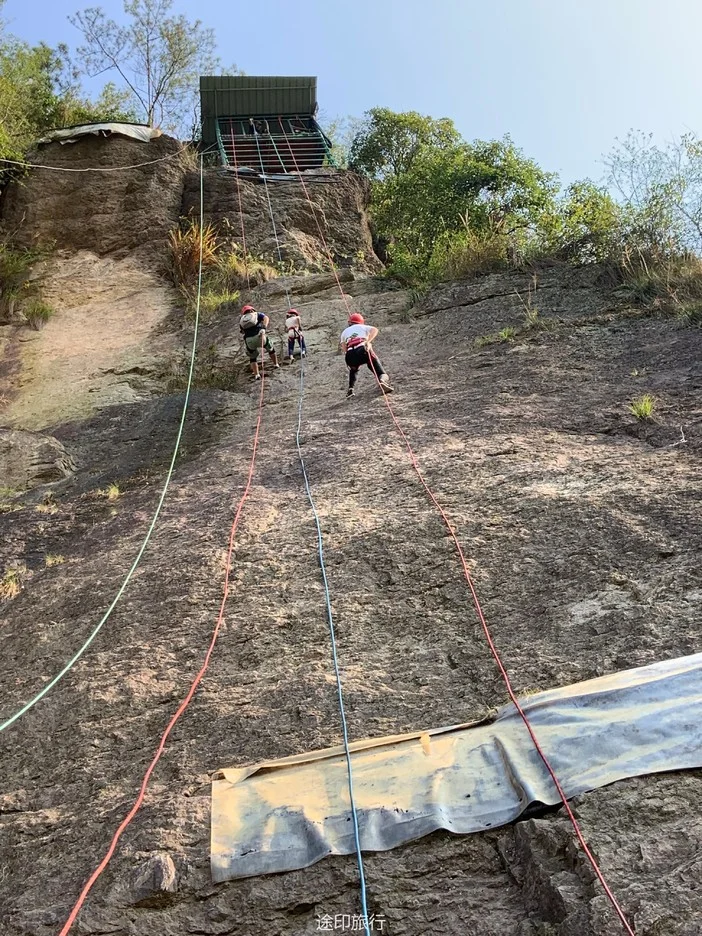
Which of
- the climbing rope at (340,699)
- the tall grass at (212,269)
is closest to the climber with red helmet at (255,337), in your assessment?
the tall grass at (212,269)

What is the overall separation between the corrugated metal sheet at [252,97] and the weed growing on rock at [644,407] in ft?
48.5

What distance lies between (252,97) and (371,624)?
57.9 feet

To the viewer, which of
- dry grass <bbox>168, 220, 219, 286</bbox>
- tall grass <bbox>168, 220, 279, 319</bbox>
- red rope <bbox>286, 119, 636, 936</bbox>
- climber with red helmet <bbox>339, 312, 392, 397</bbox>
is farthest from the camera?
dry grass <bbox>168, 220, 219, 286</bbox>

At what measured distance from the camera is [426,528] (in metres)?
5.86

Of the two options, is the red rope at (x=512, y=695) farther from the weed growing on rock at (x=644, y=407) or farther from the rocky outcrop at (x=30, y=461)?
the rocky outcrop at (x=30, y=461)

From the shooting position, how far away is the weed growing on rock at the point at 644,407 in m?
6.98

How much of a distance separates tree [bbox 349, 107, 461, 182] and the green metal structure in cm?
246

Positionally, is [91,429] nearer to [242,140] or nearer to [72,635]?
[72,635]

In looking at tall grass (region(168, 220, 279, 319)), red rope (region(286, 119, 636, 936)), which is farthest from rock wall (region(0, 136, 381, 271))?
red rope (region(286, 119, 636, 936))

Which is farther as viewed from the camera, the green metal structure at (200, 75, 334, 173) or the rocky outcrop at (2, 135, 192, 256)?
the green metal structure at (200, 75, 334, 173)

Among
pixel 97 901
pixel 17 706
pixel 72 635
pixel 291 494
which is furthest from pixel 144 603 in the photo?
pixel 97 901

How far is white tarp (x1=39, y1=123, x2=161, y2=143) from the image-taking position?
1600 centimetres
